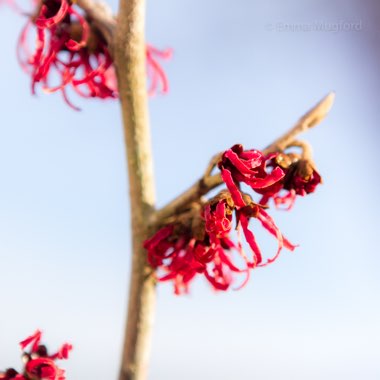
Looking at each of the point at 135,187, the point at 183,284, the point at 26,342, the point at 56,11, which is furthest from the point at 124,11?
the point at 26,342

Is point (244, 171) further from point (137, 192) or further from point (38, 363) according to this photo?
point (38, 363)

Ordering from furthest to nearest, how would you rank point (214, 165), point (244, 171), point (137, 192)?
1. point (137, 192)
2. point (214, 165)
3. point (244, 171)

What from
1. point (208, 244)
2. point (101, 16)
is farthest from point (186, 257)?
point (101, 16)

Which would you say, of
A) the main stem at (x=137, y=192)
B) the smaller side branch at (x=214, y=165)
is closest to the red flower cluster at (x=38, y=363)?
the main stem at (x=137, y=192)

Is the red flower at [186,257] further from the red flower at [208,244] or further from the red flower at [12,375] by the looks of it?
the red flower at [12,375]

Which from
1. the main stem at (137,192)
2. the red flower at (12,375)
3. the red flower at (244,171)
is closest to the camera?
the red flower at (244,171)

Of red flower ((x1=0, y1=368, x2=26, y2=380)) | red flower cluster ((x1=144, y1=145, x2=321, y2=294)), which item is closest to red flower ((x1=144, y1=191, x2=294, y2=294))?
red flower cluster ((x1=144, y1=145, x2=321, y2=294))
